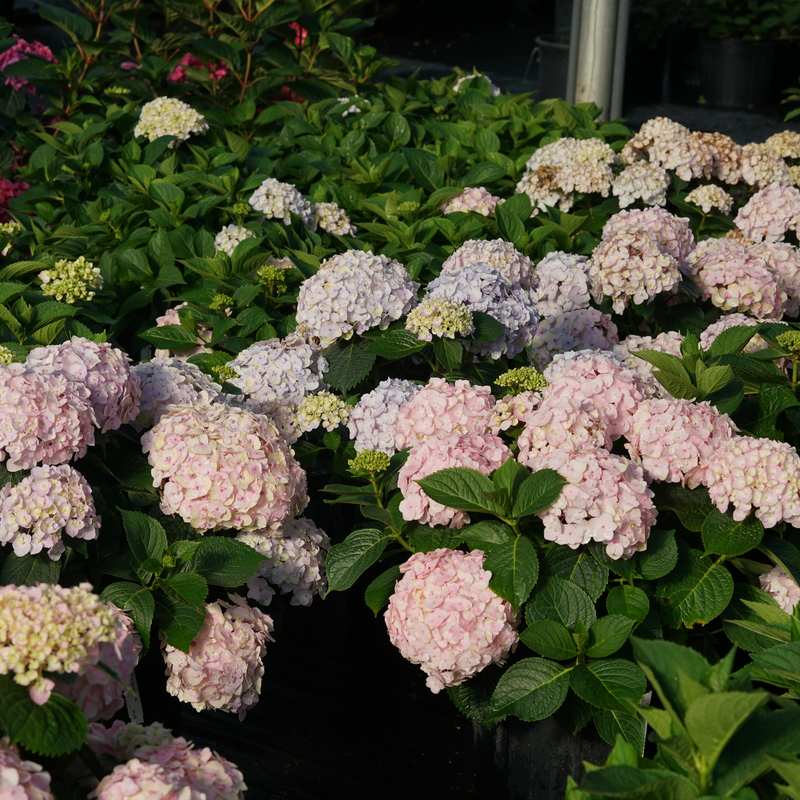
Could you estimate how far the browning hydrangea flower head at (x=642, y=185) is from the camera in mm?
2697

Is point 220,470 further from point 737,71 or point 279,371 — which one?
point 737,71

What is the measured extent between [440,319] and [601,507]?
1.69 feet

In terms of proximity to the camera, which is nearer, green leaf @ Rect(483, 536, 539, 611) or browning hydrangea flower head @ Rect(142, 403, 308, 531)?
green leaf @ Rect(483, 536, 539, 611)

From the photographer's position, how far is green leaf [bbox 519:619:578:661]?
147cm

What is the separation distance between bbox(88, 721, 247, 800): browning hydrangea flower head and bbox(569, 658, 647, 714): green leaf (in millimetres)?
566

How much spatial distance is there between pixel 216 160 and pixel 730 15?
7.16m

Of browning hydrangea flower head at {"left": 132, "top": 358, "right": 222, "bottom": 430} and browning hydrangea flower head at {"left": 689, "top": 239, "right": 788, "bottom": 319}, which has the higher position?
browning hydrangea flower head at {"left": 689, "top": 239, "right": 788, "bottom": 319}

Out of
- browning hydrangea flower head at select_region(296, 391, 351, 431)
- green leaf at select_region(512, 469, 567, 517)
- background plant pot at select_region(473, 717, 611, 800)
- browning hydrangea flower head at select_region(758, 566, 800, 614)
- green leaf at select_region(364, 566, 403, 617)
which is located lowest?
background plant pot at select_region(473, 717, 611, 800)

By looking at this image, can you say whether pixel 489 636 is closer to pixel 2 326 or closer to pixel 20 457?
pixel 20 457

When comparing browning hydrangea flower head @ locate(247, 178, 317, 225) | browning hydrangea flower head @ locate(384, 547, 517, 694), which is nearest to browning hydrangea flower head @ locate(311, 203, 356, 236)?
browning hydrangea flower head @ locate(247, 178, 317, 225)

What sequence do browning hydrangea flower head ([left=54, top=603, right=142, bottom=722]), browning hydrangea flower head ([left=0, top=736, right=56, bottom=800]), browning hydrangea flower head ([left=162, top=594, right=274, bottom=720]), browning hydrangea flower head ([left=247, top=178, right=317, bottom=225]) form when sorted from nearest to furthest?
browning hydrangea flower head ([left=0, top=736, right=56, bottom=800]) < browning hydrangea flower head ([left=54, top=603, right=142, bottom=722]) < browning hydrangea flower head ([left=162, top=594, right=274, bottom=720]) < browning hydrangea flower head ([left=247, top=178, right=317, bottom=225])

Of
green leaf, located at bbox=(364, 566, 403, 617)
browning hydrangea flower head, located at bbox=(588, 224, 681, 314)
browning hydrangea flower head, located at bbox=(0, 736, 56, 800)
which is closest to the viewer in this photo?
browning hydrangea flower head, located at bbox=(0, 736, 56, 800)

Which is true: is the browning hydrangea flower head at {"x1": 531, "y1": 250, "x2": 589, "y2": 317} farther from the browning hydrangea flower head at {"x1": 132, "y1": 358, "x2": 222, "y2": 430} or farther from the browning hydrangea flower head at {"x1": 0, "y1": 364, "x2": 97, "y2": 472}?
the browning hydrangea flower head at {"x1": 0, "y1": 364, "x2": 97, "y2": 472}

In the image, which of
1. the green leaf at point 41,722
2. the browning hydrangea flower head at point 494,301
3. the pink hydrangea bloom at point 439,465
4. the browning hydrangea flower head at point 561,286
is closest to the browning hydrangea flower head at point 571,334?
the browning hydrangea flower head at point 561,286
